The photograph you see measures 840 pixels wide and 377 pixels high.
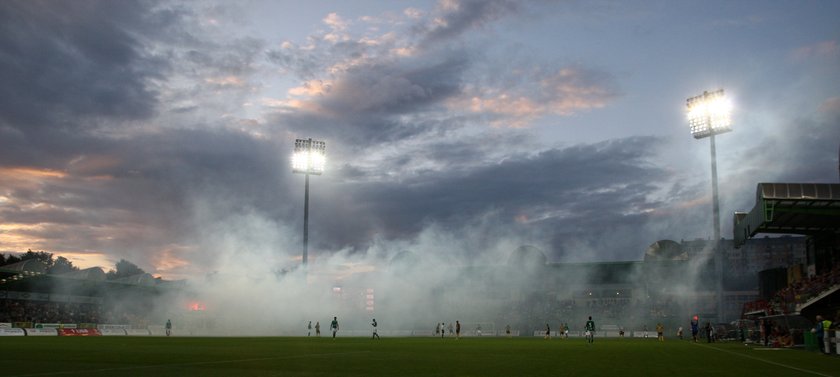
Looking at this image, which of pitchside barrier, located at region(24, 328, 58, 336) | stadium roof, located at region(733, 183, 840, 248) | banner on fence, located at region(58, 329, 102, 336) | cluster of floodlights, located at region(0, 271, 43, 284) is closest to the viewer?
stadium roof, located at region(733, 183, 840, 248)

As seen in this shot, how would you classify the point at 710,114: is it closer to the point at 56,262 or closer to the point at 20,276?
the point at 20,276

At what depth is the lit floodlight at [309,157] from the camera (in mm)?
62000

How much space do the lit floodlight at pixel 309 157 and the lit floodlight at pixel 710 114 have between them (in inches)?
1363

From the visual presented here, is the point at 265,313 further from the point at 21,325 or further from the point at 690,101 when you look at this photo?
the point at 690,101

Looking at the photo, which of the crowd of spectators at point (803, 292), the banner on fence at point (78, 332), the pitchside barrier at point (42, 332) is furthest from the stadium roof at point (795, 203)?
the pitchside barrier at point (42, 332)

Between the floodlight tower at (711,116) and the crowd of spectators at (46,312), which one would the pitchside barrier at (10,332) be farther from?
the floodlight tower at (711,116)

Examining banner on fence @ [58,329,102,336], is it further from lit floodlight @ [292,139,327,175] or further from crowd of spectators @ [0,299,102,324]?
lit floodlight @ [292,139,327,175]

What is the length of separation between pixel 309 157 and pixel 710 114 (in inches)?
1433

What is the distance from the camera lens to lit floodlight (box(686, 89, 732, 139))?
55531 mm

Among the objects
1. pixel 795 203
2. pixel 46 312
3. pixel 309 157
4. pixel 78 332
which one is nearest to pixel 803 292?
pixel 795 203

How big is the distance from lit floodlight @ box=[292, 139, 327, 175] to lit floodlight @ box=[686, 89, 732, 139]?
114 feet

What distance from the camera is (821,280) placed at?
41344 mm

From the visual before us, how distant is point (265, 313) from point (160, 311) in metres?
16.3

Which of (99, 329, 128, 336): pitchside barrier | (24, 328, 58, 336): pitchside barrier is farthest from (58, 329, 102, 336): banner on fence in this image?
(99, 329, 128, 336): pitchside barrier
